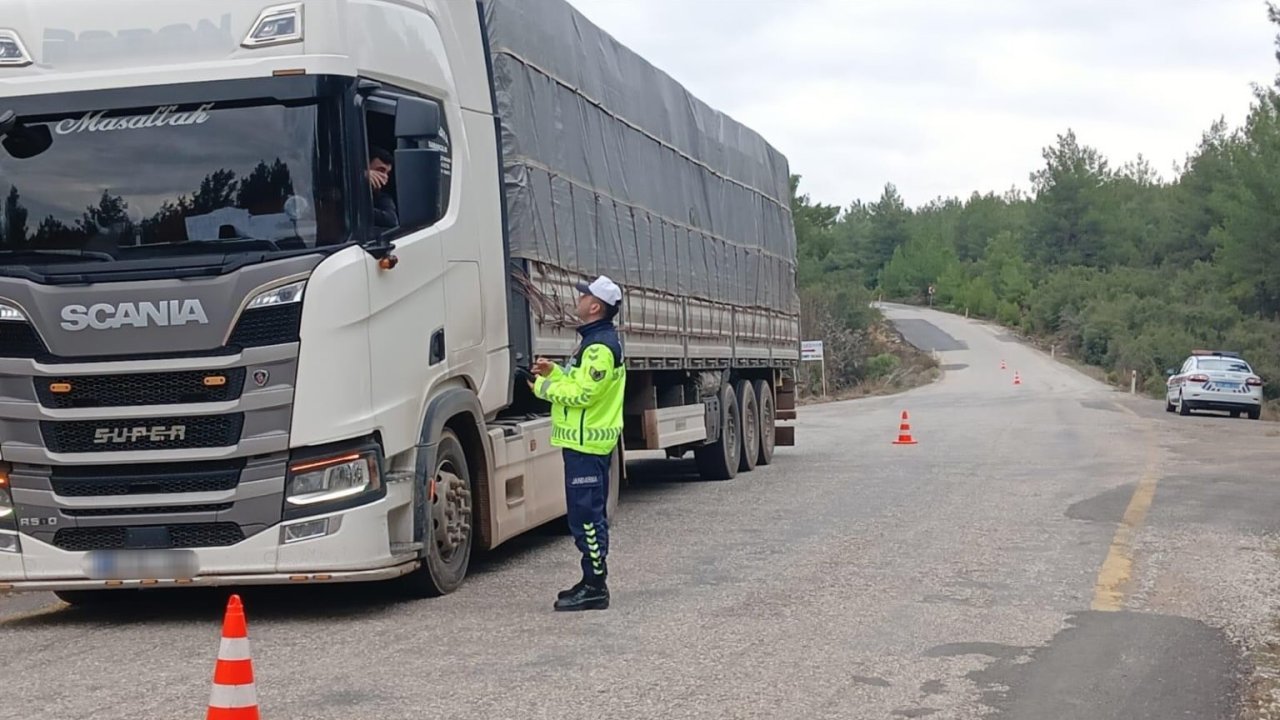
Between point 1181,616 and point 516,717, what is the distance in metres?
4.08

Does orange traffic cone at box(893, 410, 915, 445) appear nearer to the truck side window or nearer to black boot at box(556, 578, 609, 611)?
black boot at box(556, 578, 609, 611)

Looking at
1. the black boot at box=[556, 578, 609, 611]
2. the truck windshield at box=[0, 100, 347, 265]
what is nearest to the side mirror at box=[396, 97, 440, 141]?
the truck windshield at box=[0, 100, 347, 265]

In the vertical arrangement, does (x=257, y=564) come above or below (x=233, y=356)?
below

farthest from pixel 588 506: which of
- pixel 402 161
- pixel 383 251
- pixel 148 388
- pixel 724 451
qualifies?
pixel 724 451

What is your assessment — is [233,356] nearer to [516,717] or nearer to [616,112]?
[516,717]

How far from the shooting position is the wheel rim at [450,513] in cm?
845

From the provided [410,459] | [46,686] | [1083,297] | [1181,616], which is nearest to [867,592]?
[1181,616]

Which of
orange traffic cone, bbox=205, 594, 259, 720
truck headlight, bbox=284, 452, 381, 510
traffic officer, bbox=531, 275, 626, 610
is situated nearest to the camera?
orange traffic cone, bbox=205, 594, 259, 720

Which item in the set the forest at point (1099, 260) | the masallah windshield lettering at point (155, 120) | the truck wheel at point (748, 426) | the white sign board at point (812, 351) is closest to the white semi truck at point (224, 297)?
the masallah windshield lettering at point (155, 120)

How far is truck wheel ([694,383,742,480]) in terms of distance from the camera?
53.7 ft

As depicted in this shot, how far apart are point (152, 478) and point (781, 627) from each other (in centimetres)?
327

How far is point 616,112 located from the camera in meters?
12.9

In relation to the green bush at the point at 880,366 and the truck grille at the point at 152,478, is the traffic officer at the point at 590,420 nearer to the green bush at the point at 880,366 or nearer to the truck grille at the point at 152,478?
the truck grille at the point at 152,478

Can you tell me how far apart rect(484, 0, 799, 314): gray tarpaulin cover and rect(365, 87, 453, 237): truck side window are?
1.86 metres
